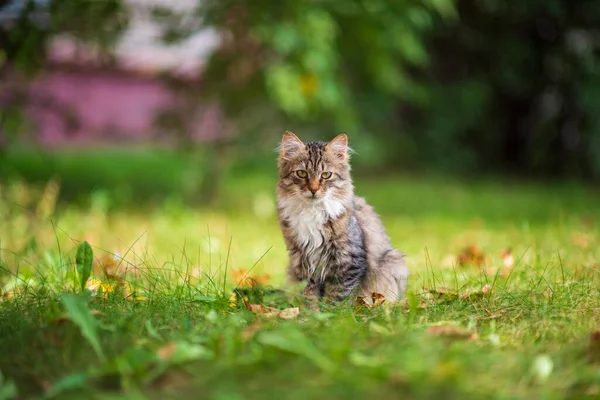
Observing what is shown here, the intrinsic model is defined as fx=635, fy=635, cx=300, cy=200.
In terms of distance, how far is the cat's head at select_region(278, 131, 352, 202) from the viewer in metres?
3.11

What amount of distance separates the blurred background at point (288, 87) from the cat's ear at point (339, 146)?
2850 millimetres

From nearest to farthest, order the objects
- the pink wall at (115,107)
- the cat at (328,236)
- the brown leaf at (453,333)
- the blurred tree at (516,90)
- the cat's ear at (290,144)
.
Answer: the brown leaf at (453,333), the cat at (328,236), the cat's ear at (290,144), the pink wall at (115,107), the blurred tree at (516,90)

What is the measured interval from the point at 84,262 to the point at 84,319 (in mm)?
666

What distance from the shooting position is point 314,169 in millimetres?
3148

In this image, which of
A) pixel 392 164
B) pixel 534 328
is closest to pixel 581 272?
pixel 534 328

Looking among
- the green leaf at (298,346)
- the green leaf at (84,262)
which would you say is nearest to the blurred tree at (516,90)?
the green leaf at (84,262)

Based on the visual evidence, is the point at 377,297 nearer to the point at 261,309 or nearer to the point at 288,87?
the point at 261,309

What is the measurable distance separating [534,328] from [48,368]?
171cm

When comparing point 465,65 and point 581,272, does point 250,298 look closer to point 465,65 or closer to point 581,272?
point 581,272

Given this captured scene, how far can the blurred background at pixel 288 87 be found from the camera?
245 inches

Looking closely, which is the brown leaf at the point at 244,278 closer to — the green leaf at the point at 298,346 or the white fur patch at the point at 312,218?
the white fur patch at the point at 312,218

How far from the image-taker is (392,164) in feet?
38.5

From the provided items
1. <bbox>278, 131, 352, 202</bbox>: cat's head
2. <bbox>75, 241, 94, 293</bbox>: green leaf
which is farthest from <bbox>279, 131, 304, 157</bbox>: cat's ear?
<bbox>75, 241, 94, 293</bbox>: green leaf

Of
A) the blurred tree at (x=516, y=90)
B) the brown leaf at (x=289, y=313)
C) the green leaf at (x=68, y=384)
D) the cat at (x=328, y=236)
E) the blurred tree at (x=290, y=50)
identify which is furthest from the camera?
the blurred tree at (x=516, y=90)
